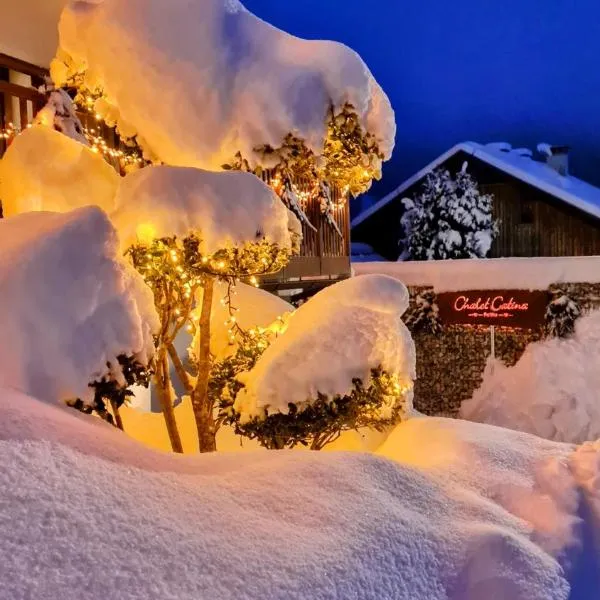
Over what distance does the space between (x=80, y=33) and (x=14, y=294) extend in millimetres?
1908

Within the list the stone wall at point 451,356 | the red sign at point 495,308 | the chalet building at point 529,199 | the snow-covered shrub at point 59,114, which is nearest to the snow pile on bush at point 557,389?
the stone wall at point 451,356

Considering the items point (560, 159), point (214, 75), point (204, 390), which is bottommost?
point (204, 390)

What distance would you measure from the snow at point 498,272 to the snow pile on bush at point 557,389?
699 mm

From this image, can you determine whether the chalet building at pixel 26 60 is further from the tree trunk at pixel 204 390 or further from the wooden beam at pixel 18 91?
the tree trunk at pixel 204 390

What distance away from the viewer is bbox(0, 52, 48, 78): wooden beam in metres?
5.17

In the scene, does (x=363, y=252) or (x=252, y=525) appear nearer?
(x=252, y=525)

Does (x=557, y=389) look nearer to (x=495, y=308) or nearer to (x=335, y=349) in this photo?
(x=495, y=308)

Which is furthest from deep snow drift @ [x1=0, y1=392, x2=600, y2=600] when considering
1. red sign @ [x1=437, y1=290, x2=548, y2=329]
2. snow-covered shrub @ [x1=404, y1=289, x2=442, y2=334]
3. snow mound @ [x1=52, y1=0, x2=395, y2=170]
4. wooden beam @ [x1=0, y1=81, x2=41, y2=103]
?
snow-covered shrub @ [x1=404, y1=289, x2=442, y2=334]

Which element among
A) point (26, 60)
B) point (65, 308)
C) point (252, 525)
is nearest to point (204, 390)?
point (65, 308)

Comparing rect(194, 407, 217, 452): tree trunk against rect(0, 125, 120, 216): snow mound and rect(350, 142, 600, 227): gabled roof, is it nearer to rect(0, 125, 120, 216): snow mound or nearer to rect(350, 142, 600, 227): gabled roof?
rect(0, 125, 120, 216): snow mound

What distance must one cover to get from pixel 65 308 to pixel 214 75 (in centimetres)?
165

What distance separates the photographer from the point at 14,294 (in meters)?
2.60

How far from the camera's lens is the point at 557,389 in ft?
32.2

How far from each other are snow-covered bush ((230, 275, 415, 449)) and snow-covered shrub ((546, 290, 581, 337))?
267 inches
